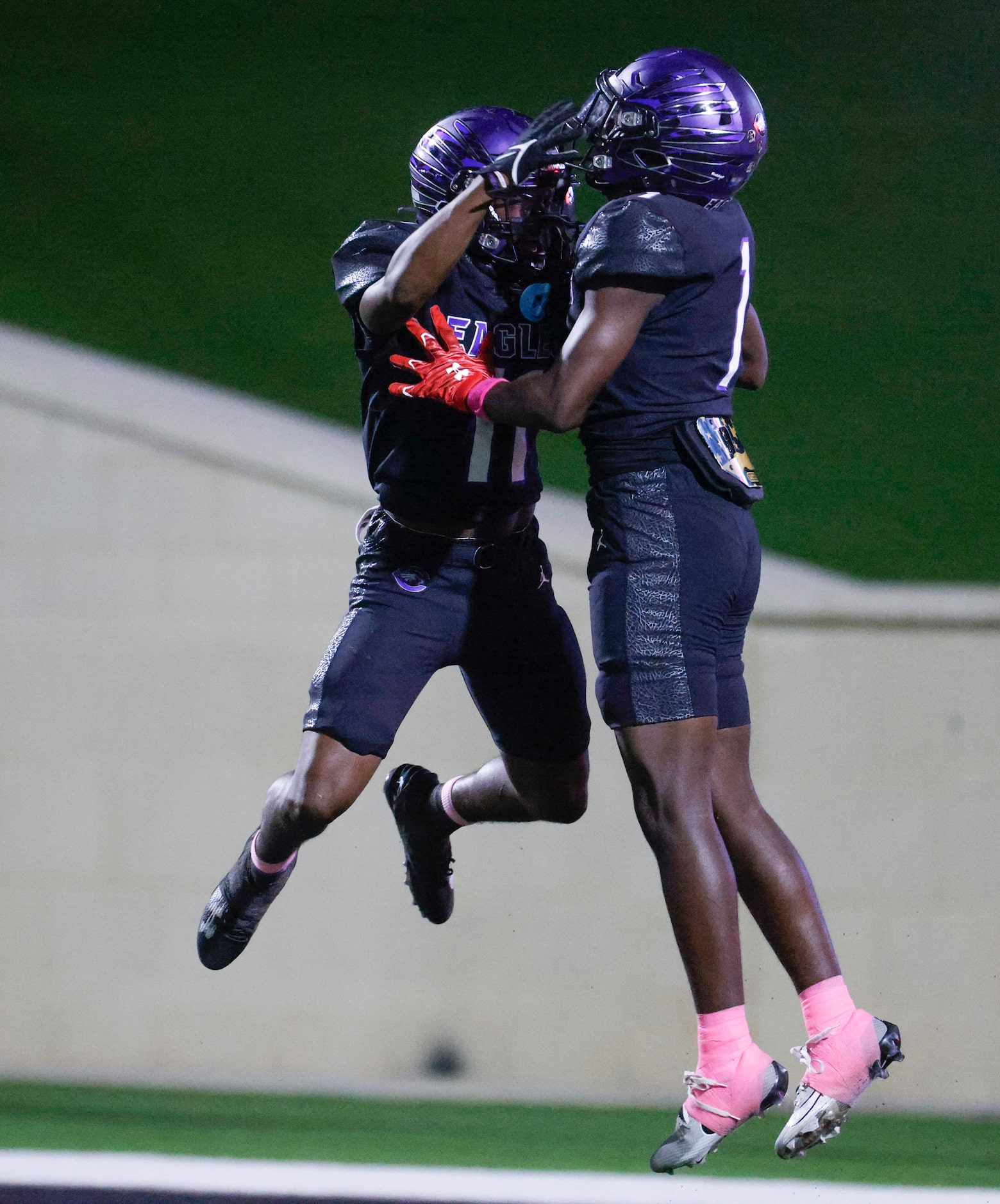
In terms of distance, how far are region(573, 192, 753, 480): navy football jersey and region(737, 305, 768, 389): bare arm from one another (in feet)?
0.78

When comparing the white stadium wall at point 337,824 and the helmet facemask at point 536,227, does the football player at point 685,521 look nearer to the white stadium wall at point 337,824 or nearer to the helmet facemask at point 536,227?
the helmet facemask at point 536,227

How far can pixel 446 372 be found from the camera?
288 cm

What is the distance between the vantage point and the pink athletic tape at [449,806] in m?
3.51

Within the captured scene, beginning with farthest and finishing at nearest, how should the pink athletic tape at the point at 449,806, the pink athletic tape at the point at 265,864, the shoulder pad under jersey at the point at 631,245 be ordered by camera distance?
1. the pink athletic tape at the point at 449,806
2. the pink athletic tape at the point at 265,864
3. the shoulder pad under jersey at the point at 631,245

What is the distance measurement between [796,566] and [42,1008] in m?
2.78

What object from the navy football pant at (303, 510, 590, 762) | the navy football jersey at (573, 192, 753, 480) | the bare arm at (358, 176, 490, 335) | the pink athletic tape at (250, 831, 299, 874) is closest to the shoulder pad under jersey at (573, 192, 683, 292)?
the navy football jersey at (573, 192, 753, 480)

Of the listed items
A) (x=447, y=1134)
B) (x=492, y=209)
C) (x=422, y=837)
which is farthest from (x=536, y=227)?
(x=447, y=1134)

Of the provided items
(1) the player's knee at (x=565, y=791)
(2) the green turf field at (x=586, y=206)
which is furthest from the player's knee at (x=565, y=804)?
(2) the green turf field at (x=586, y=206)

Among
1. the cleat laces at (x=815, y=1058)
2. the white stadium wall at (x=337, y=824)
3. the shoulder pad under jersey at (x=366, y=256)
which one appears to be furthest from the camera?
the white stadium wall at (x=337, y=824)

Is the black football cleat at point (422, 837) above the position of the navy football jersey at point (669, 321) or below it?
below

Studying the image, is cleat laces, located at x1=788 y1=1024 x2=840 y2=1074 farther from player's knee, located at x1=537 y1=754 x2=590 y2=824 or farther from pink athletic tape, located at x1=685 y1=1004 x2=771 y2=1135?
player's knee, located at x1=537 y1=754 x2=590 y2=824

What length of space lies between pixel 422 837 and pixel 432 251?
1367 millimetres

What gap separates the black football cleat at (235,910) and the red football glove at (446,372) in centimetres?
108

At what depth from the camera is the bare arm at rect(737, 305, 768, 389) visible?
3.14 metres
